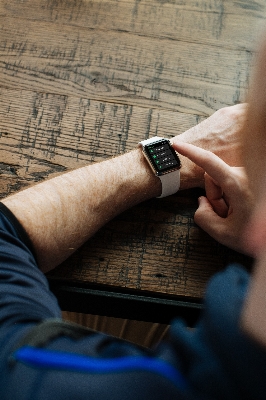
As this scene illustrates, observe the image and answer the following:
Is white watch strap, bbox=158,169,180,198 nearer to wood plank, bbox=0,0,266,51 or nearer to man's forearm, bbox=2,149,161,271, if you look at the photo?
man's forearm, bbox=2,149,161,271

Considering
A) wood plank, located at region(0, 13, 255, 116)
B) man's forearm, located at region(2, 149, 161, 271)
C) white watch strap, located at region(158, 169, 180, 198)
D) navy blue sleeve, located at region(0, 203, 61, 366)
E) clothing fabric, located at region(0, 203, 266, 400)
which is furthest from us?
wood plank, located at region(0, 13, 255, 116)

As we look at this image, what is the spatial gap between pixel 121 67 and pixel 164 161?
0.31 m

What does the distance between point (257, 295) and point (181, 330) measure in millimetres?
85

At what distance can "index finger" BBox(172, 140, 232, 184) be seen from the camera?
0.85 metres

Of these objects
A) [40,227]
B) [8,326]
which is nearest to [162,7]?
[40,227]

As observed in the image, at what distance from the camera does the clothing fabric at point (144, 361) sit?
0.36m

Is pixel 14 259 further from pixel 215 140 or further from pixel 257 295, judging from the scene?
pixel 215 140

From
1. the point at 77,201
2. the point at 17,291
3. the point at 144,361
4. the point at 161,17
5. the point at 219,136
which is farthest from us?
the point at 161,17

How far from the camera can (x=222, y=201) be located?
90cm

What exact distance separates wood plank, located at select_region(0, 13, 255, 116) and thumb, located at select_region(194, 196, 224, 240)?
0.27 m

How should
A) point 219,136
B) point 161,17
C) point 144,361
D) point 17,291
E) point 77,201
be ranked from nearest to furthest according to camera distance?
point 144,361
point 17,291
point 77,201
point 219,136
point 161,17

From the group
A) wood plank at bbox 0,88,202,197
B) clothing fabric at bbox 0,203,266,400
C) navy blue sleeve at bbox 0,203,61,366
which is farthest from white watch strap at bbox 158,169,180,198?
clothing fabric at bbox 0,203,266,400

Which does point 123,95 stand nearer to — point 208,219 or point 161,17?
point 161,17

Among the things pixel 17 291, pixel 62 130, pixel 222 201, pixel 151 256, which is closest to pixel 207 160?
pixel 222 201
